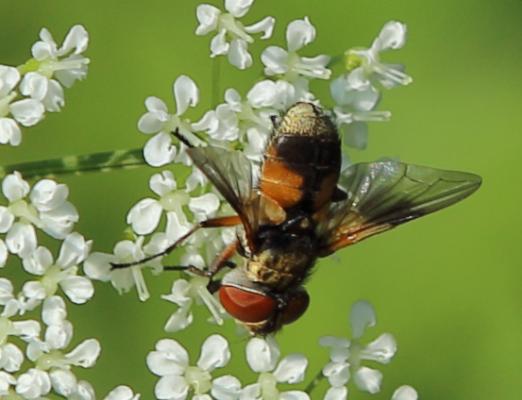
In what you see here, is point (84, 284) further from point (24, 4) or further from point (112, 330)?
point (24, 4)

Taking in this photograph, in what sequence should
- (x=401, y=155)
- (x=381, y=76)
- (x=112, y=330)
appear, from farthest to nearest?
(x=401, y=155), (x=112, y=330), (x=381, y=76)

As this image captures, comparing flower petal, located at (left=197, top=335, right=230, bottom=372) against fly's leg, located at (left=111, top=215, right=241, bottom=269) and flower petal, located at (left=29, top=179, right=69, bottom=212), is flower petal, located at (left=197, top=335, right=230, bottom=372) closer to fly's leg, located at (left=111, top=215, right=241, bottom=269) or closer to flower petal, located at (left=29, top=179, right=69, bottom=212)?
fly's leg, located at (left=111, top=215, right=241, bottom=269)

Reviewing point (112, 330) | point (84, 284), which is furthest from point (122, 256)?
point (112, 330)

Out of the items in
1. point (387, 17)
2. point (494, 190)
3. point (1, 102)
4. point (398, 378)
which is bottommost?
point (398, 378)

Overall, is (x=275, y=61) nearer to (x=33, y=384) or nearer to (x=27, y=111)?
(x=27, y=111)

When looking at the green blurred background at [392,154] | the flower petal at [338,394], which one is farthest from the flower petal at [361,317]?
the green blurred background at [392,154]

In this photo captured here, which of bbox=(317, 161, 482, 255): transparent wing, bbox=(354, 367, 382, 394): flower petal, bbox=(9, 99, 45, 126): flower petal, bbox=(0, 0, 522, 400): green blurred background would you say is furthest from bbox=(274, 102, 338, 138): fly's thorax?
bbox=(0, 0, 522, 400): green blurred background

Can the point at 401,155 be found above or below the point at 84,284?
below

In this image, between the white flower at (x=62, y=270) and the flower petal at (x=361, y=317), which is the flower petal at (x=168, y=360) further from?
the flower petal at (x=361, y=317)
